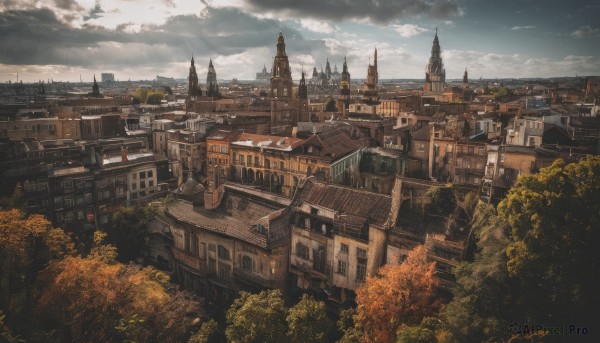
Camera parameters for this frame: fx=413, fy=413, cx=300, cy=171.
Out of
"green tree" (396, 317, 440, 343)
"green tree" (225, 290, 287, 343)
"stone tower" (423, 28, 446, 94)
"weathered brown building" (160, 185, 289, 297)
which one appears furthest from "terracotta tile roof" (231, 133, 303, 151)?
"stone tower" (423, 28, 446, 94)

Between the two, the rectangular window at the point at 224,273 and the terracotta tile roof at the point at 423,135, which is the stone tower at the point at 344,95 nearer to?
the terracotta tile roof at the point at 423,135

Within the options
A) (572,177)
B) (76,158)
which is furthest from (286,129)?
(572,177)

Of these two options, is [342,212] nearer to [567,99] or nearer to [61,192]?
[61,192]

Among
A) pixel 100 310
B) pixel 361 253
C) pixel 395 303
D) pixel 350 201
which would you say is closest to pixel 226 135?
pixel 350 201

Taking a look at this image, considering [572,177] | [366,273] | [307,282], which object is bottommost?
[307,282]

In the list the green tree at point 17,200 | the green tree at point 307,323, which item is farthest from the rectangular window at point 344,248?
the green tree at point 17,200
